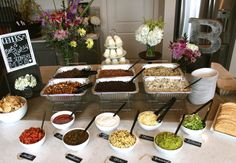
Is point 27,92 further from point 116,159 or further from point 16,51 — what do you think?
point 116,159

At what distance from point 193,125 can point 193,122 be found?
0.02 meters

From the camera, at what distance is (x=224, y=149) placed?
3.22 ft

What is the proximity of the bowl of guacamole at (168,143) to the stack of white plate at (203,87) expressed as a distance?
337mm

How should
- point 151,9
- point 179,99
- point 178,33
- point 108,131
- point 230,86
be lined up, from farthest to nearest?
point 151,9 → point 178,33 → point 230,86 → point 179,99 → point 108,131

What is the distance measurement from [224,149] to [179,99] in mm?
360

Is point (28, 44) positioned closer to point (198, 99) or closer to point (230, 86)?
point (198, 99)

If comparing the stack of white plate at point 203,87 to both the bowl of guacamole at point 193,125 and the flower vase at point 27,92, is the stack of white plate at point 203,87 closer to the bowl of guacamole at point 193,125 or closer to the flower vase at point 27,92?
the bowl of guacamole at point 193,125

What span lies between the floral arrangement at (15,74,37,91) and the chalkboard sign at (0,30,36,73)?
2.9 inches

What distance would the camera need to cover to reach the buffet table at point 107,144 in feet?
3.12

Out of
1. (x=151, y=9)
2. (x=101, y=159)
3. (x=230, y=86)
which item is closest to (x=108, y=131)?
(x=101, y=159)

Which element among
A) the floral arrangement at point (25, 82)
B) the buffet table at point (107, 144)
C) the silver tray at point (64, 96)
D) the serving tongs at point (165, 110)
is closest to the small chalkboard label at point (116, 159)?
the buffet table at point (107, 144)

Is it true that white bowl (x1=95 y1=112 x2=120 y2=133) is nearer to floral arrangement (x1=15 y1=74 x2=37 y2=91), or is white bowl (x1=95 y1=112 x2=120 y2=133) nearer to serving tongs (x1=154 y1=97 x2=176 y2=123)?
serving tongs (x1=154 y1=97 x2=176 y2=123)

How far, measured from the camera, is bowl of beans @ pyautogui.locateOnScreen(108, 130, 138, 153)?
0.95 m

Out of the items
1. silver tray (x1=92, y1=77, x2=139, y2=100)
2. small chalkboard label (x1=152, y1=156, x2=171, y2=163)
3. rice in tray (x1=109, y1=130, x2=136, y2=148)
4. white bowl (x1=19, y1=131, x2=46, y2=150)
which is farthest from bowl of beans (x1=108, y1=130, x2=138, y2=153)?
white bowl (x1=19, y1=131, x2=46, y2=150)
